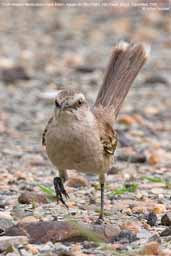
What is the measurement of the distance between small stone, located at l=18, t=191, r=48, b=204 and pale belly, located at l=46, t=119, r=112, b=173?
20.5 inches

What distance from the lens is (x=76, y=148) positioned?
6648 millimetres

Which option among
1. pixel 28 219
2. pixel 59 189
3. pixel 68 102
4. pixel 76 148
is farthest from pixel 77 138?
pixel 28 219

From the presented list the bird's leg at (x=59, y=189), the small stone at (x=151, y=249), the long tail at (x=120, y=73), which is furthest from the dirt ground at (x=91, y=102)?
the long tail at (x=120, y=73)

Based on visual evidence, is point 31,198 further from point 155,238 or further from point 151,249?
point 151,249

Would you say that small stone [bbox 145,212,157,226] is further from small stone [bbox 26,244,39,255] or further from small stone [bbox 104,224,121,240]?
small stone [bbox 26,244,39,255]

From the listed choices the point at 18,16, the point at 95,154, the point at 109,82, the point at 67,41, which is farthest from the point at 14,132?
the point at 18,16

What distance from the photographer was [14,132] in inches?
422

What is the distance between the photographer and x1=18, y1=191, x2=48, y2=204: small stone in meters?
7.23

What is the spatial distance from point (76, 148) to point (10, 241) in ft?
3.51

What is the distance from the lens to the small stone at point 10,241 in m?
5.74

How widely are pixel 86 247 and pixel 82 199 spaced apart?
1724mm

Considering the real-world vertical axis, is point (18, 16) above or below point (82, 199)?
above

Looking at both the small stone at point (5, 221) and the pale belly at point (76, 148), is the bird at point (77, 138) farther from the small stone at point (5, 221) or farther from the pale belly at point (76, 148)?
the small stone at point (5, 221)

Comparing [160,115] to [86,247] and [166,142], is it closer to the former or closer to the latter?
[166,142]
